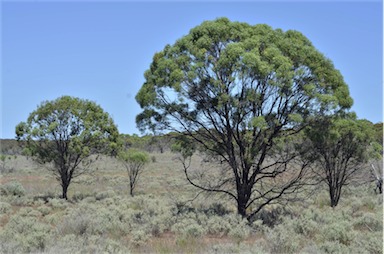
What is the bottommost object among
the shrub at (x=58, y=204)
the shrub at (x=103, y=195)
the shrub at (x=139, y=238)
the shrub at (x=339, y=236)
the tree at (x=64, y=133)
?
the shrub at (x=139, y=238)

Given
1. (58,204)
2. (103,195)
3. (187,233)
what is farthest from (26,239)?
(103,195)

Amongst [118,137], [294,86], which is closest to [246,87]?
[294,86]

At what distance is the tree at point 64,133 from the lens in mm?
25109

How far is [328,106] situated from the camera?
15.0 m

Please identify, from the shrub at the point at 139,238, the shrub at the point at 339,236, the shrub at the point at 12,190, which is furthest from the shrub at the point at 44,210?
the shrub at the point at 339,236

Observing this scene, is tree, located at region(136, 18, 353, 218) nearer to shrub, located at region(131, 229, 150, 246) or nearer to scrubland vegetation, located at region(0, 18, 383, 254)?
scrubland vegetation, located at region(0, 18, 383, 254)

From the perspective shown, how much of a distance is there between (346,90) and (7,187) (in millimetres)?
22429

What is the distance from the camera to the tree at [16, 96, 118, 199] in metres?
25.1

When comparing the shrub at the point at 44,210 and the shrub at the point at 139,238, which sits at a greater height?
the shrub at the point at 44,210

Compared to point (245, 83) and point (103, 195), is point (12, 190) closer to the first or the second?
point (103, 195)

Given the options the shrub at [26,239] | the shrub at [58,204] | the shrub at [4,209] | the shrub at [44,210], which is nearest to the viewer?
the shrub at [26,239]

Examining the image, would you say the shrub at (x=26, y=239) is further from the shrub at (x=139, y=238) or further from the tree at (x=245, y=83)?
the tree at (x=245, y=83)

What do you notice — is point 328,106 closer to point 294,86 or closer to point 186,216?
→ point 294,86

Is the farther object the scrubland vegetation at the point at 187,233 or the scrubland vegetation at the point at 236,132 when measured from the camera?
the scrubland vegetation at the point at 236,132
